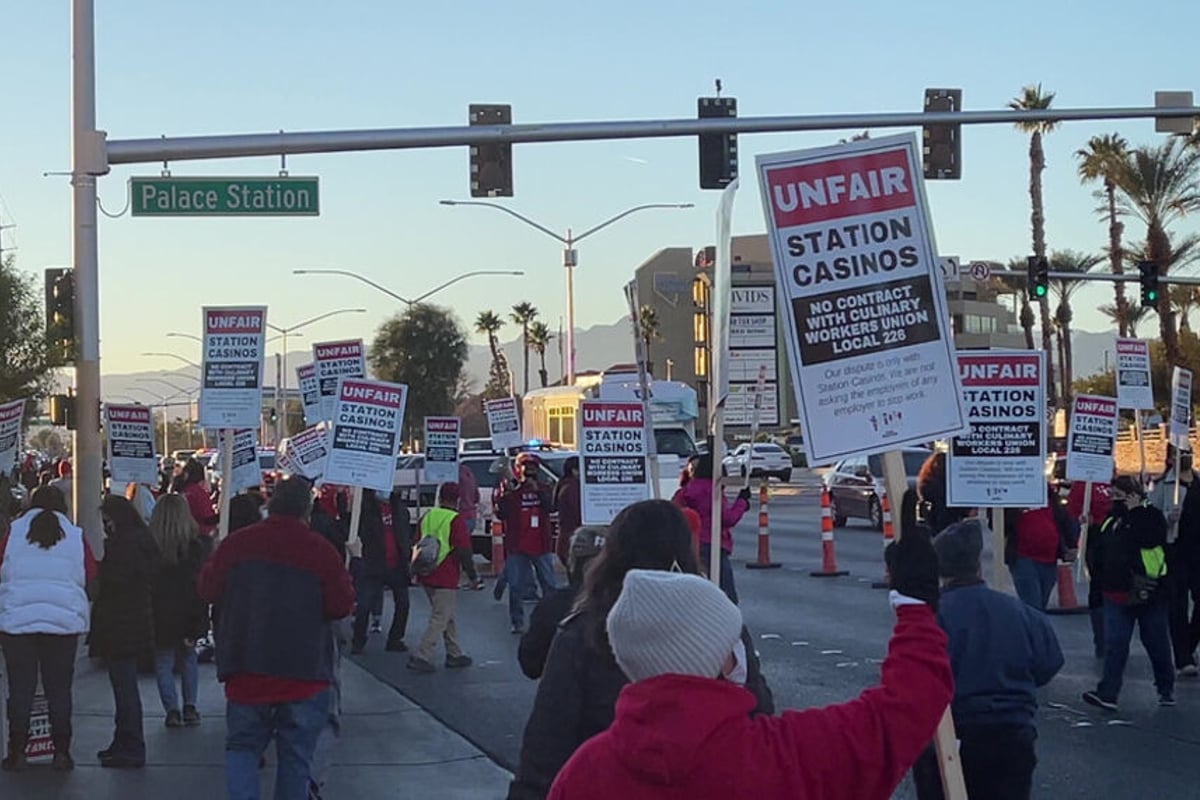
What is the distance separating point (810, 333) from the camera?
552 centimetres

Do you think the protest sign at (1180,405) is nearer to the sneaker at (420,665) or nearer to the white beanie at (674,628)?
the sneaker at (420,665)

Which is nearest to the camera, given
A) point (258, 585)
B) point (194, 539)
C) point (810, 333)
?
point (810, 333)

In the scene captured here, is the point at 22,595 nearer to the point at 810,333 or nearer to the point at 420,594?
the point at 810,333

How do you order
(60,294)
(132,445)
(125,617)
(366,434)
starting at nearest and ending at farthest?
(125,617)
(366,434)
(60,294)
(132,445)

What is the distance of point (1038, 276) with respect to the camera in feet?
111

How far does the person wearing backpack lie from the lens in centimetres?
1559

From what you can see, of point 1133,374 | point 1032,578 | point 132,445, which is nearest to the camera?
point 1032,578

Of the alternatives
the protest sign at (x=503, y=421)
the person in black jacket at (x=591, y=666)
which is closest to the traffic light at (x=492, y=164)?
the protest sign at (x=503, y=421)

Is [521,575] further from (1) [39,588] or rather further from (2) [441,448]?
(1) [39,588]

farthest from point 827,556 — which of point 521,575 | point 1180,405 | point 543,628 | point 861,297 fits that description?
point 861,297

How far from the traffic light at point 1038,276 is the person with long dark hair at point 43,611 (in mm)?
25821

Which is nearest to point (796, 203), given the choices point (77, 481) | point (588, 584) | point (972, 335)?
point (588, 584)

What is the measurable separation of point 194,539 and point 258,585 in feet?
15.3

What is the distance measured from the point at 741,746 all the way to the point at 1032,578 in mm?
12505
